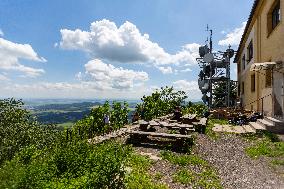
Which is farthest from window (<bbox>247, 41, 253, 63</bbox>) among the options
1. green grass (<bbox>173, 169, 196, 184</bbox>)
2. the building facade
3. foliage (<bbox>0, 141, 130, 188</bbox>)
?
foliage (<bbox>0, 141, 130, 188</bbox>)

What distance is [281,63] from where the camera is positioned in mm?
16766

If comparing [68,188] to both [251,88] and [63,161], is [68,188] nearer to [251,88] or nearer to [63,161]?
[63,161]

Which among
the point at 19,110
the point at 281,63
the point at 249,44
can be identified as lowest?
the point at 19,110

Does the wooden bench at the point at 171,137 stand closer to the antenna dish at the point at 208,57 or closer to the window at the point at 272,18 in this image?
the window at the point at 272,18

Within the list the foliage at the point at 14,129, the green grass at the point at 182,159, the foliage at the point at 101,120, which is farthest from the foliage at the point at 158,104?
the foliage at the point at 14,129

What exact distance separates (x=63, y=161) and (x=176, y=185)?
2.74 meters

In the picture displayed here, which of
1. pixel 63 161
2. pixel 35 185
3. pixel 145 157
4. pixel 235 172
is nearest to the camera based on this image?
pixel 35 185

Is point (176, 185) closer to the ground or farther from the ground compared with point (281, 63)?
closer to the ground

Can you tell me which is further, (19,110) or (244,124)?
(19,110)

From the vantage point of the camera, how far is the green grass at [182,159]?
947 centimetres

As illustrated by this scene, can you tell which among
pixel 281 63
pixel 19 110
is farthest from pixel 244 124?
pixel 19 110

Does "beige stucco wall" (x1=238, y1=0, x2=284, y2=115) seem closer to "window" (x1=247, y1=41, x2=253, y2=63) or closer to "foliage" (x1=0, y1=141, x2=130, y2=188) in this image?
"window" (x1=247, y1=41, x2=253, y2=63)

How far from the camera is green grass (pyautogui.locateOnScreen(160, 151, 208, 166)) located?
9472 mm

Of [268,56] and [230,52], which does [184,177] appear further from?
[230,52]
